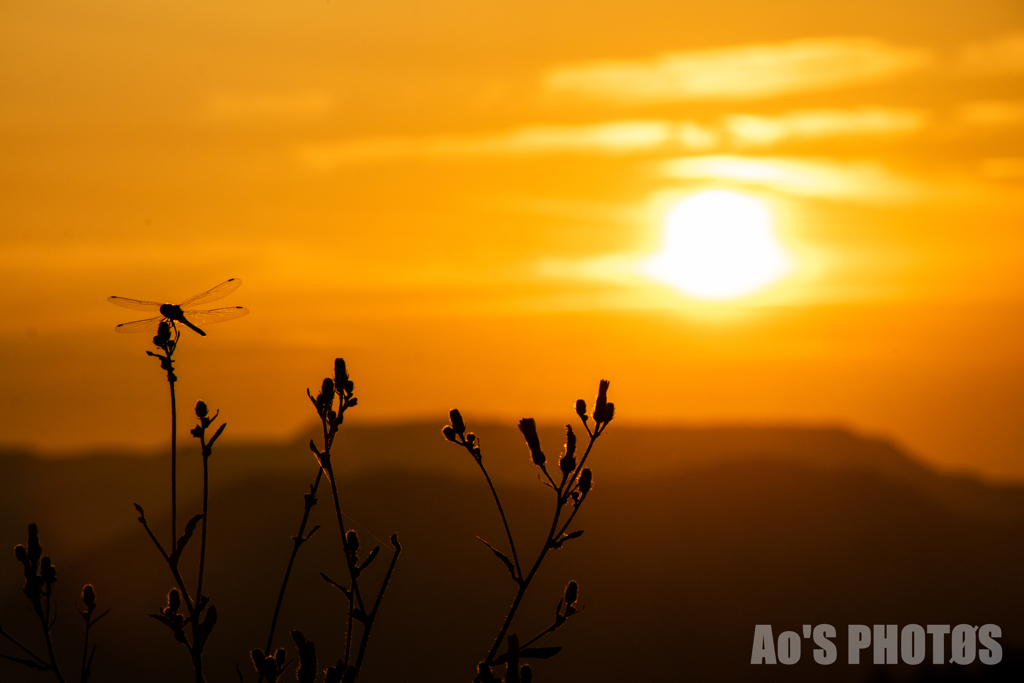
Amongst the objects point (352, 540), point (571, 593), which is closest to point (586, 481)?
point (571, 593)

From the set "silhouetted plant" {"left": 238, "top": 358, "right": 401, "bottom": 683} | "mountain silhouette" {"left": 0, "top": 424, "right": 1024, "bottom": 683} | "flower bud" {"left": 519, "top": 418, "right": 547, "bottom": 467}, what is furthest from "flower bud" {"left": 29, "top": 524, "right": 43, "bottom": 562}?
"mountain silhouette" {"left": 0, "top": 424, "right": 1024, "bottom": 683}

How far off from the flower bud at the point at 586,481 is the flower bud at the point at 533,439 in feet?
0.89

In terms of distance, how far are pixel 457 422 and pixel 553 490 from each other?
631 mm

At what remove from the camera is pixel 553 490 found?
12.5ft

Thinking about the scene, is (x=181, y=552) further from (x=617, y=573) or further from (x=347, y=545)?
(x=617, y=573)

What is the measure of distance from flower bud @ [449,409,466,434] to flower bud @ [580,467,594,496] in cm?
66

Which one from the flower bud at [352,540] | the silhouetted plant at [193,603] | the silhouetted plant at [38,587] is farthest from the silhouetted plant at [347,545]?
the silhouetted plant at [38,587]

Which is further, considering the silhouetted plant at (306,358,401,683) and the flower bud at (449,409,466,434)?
the flower bud at (449,409,466,434)

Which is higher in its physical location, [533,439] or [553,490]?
[533,439]

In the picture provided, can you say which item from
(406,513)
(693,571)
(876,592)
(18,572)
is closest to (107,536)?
(406,513)

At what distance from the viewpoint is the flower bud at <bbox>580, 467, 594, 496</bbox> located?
3801 mm

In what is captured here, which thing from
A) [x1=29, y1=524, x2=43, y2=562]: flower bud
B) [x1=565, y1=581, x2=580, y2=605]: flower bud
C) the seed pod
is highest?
the seed pod

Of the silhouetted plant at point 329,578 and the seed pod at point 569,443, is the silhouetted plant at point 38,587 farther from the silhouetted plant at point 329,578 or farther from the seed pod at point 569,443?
the seed pod at point 569,443

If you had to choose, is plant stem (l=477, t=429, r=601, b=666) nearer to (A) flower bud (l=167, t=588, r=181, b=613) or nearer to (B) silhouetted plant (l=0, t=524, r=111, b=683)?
(A) flower bud (l=167, t=588, r=181, b=613)
